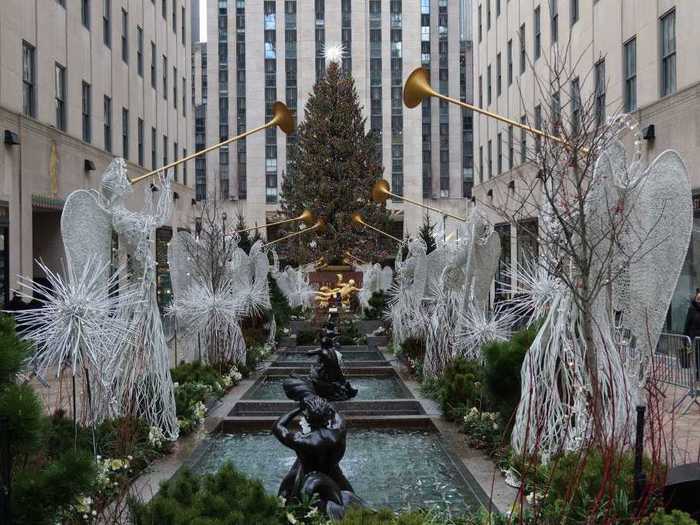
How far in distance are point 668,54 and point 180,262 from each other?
39.2 feet

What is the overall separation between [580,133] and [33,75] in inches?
696

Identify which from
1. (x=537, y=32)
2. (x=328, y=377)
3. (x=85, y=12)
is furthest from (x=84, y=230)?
(x=537, y=32)

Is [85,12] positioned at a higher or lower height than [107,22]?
lower

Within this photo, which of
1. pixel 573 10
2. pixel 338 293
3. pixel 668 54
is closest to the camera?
pixel 668 54

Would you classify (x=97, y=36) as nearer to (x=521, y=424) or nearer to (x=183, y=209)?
(x=183, y=209)

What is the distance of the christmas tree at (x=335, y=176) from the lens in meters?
42.5

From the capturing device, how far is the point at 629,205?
22.9 ft

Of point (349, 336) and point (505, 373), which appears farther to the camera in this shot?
point (349, 336)

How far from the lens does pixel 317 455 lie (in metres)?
6.14

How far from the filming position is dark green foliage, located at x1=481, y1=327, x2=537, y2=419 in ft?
28.4

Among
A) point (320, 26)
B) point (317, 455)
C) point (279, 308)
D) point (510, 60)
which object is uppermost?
point (320, 26)

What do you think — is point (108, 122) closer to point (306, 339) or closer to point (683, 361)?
point (306, 339)

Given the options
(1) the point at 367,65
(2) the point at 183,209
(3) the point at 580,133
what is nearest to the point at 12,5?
(3) the point at 580,133

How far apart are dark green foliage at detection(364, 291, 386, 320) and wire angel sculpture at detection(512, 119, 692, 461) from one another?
2049 centimetres
